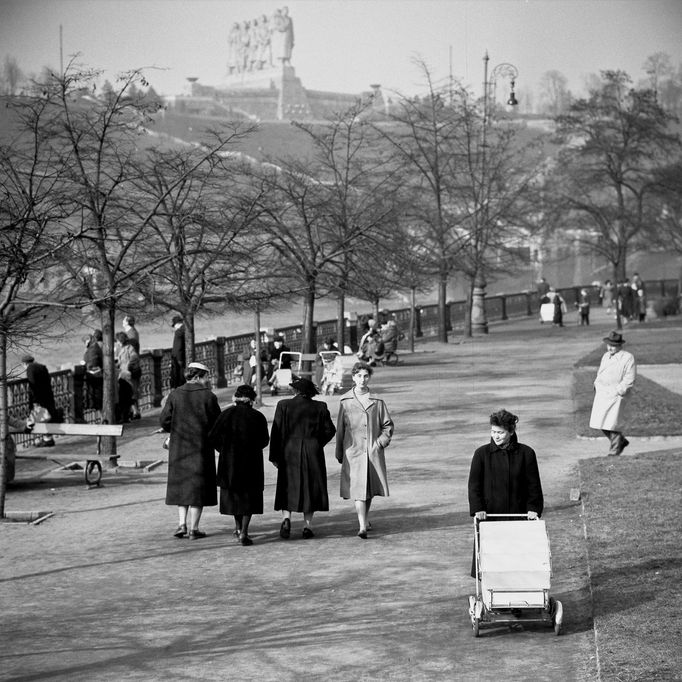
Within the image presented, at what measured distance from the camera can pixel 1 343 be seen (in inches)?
511

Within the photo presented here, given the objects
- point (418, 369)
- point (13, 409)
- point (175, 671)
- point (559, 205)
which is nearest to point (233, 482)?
point (175, 671)

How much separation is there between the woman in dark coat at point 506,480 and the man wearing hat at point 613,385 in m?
6.63

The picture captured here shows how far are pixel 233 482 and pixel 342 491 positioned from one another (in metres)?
1.02

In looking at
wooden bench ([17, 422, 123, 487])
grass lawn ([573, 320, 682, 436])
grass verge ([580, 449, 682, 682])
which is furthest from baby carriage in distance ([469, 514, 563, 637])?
grass lawn ([573, 320, 682, 436])

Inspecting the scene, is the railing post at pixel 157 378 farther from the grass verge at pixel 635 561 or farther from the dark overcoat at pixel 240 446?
the dark overcoat at pixel 240 446

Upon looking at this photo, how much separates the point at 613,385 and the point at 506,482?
22.6ft

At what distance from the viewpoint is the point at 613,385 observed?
15.9m

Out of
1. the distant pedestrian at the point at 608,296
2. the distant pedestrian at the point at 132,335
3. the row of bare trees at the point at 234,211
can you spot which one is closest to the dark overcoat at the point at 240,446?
the row of bare trees at the point at 234,211

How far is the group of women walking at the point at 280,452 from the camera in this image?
11.9 metres

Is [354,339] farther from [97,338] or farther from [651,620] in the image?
[651,620]

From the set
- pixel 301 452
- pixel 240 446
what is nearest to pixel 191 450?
pixel 240 446

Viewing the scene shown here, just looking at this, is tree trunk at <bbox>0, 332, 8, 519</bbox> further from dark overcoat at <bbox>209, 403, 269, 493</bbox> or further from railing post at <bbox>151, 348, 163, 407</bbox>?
railing post at <bbox>151, 348, 163, 407</bbox>

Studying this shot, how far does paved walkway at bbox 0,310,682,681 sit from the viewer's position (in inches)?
325

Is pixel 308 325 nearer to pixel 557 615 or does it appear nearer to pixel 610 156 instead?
pixel 557 615
